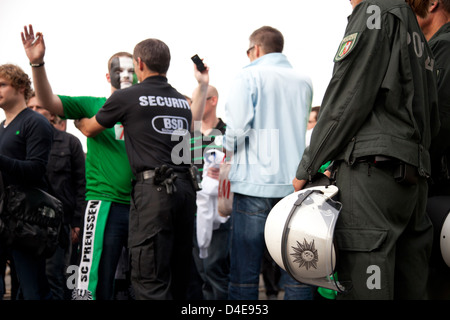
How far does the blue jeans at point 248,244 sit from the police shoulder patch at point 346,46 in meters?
1.65

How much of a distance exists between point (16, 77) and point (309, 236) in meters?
3.17

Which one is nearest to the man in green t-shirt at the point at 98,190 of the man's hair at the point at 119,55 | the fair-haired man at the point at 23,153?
the man's hair at the point at 119,55

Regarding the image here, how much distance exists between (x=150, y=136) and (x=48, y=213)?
1114 millimetres

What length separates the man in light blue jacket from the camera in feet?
12.3

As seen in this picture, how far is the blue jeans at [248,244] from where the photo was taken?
146 inches

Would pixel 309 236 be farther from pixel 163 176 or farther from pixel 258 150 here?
pixel 258 150

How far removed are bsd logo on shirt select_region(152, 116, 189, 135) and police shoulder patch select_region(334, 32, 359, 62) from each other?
65.3 inches

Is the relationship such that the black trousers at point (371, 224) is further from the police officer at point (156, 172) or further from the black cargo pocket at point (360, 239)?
the police officer at point (156, 172)

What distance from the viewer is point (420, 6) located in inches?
103

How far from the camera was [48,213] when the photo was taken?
4.08 meters

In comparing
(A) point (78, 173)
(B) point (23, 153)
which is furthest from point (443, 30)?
(A) point (78, 173)

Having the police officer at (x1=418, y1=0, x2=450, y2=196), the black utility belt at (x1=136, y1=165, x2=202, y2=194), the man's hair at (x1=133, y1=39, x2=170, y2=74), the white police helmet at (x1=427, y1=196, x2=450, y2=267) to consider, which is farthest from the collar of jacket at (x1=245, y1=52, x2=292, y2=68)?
the white police helmet at (x1=427, y1=196, x2=450, y2=267)

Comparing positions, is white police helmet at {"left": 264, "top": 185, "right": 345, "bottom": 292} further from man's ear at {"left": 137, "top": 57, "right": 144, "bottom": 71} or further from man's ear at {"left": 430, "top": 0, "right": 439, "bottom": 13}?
man's ear at {"left": 137, "top": 57, "right": 144, "bottom": 71}
